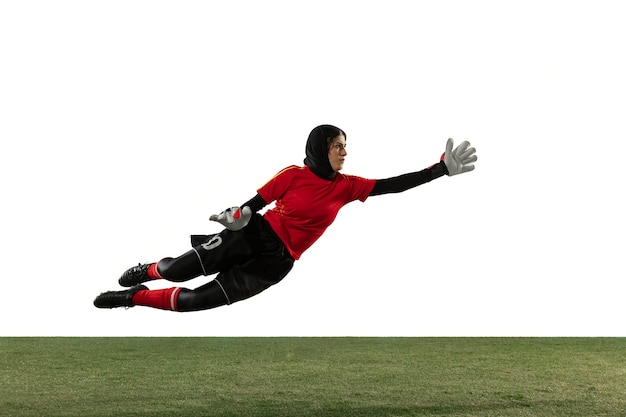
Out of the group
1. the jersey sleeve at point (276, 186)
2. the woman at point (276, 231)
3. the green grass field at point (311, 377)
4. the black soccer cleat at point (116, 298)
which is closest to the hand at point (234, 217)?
the woman at point (276, 231)

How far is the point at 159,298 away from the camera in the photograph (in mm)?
3367

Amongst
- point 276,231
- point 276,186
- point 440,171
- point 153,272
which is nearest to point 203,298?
point 153,272

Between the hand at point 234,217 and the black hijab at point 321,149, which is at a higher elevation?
the black hijab at point 321,149

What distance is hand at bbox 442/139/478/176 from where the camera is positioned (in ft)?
11.1

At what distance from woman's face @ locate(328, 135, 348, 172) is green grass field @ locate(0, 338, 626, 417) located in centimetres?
215

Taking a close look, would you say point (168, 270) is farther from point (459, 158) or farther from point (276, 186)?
point (459, 158)

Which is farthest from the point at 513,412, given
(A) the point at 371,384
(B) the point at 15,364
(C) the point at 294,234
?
(B) the point at 15,364

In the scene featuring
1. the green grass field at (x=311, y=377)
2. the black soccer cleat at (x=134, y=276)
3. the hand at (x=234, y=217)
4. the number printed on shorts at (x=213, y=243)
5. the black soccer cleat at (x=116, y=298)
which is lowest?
the green grass field at (x=311, y=377)

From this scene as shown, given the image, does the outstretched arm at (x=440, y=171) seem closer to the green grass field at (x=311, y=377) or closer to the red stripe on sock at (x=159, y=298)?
the red stripe on sock at (x=159, y=298)

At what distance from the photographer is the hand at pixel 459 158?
3.38m

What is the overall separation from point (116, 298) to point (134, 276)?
6.0 inches

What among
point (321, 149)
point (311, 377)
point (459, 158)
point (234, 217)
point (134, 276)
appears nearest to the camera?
point (234, 217)

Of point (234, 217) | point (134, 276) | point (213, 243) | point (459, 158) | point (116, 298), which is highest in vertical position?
point (459, 158)

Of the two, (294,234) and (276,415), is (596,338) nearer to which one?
(276,415)
